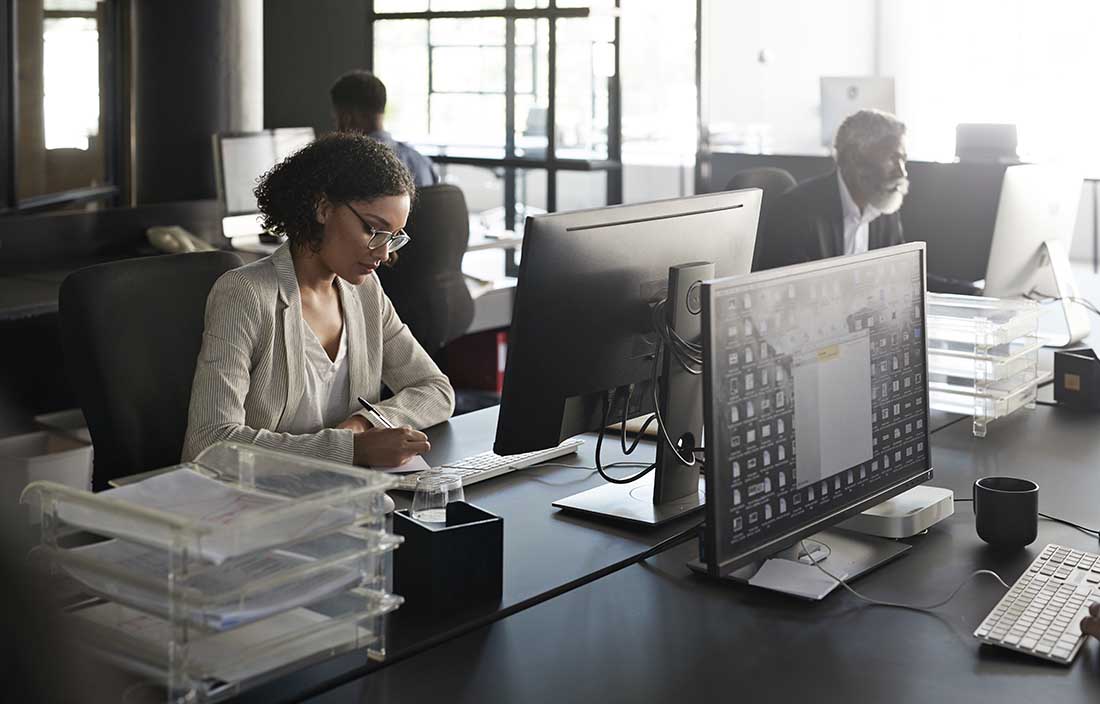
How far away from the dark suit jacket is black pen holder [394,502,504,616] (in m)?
2.22

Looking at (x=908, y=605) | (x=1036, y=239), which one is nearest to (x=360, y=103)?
(x=1036, y=239)

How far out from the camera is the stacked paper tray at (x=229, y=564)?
1091 mm

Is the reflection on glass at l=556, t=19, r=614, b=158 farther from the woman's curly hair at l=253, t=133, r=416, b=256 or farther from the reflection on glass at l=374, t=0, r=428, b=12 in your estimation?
the woman's curly hair at l=253, t=133, r=416, b=256

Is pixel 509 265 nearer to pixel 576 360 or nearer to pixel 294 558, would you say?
pixel 576 360

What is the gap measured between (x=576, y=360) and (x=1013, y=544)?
682mm

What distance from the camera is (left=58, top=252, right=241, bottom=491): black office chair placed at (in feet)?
6.64

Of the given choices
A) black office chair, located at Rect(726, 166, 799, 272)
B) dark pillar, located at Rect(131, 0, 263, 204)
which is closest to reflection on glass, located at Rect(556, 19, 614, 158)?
dark pillar, located at Rect(131, 0, 263, 204)

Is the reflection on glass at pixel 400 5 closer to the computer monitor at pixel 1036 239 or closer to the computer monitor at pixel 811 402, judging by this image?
the computer monitor at pixel 1036 239

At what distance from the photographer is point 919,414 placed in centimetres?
170

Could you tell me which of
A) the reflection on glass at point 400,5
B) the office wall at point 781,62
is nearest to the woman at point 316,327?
the reflection on glass at point 400,5

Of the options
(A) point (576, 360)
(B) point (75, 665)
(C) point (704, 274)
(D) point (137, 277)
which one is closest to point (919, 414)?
(C) point (704, 274)

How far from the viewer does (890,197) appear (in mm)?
3605

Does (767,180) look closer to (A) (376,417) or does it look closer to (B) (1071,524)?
(A) (376,417)

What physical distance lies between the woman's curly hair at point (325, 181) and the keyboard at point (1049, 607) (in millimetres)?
1258
